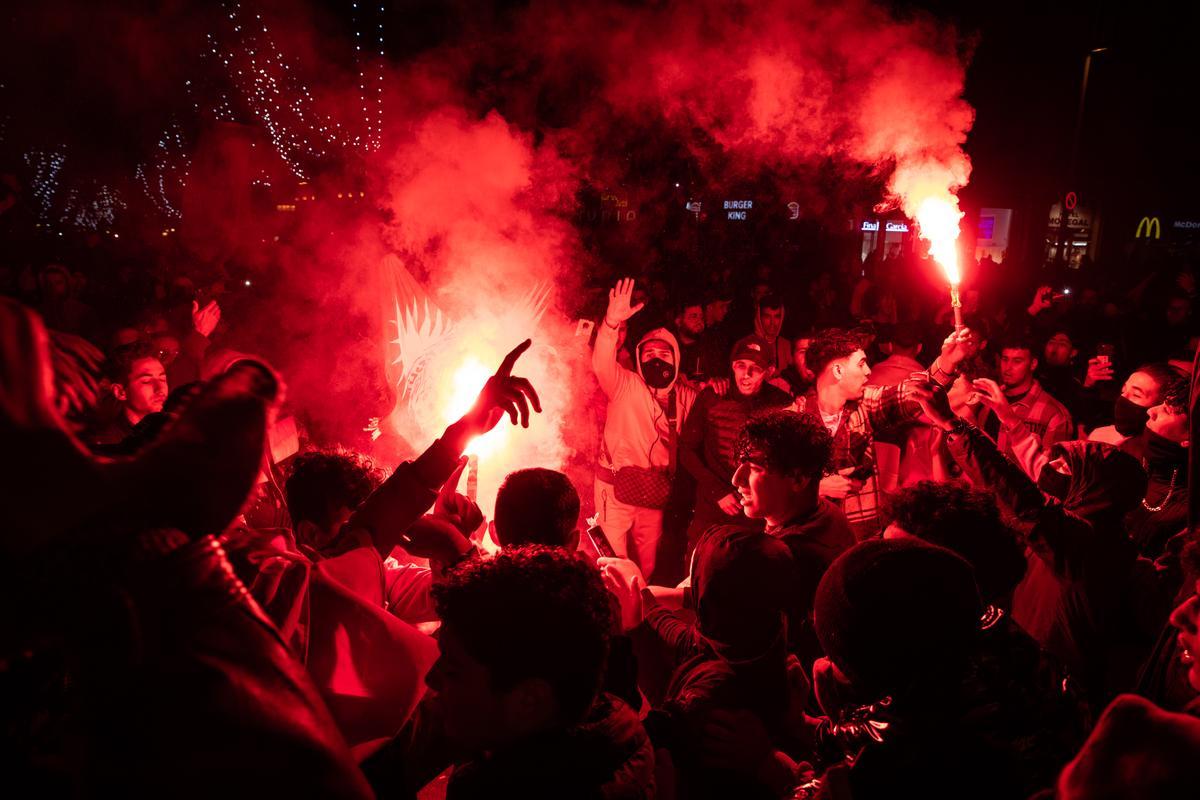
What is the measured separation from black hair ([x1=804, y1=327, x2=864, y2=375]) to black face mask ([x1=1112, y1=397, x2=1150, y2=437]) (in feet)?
5.77

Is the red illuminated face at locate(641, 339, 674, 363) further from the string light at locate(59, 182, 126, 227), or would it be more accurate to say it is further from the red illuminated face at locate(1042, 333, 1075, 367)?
the string light at locate(59, 182, 126, 227)

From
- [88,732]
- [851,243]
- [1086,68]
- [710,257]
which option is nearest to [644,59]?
[710,257]

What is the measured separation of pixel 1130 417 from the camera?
5.13m

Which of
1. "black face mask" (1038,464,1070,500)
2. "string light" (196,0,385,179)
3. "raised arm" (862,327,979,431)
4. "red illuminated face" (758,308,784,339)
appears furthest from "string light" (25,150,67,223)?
"black face mask" (1038,464,1070,500)

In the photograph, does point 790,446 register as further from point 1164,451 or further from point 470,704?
point 1164,451

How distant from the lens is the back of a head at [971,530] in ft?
8.64

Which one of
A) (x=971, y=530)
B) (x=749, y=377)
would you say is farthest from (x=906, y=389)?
(x=749, y=377)

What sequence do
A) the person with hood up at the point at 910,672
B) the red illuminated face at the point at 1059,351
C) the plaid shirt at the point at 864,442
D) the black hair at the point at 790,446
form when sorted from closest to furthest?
the person with hood up at the point at 910,672, the black hair at the point at 790,446, the plaid shirt at the point at 864,442, the red illuminated face at the point at 1059,351

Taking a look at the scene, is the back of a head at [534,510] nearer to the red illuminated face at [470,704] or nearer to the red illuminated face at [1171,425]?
the red illuminated face at [470,704]

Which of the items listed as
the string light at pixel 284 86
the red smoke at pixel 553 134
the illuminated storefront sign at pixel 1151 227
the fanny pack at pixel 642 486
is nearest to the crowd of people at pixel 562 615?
the fanny pack at pixel 642 486

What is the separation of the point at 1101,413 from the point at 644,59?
6625 mm

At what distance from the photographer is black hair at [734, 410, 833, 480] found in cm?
344

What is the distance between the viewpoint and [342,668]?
207cm

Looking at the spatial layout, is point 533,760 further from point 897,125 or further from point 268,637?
point 897,125
